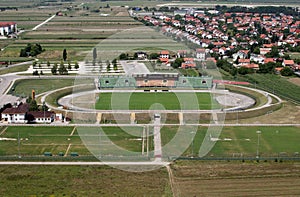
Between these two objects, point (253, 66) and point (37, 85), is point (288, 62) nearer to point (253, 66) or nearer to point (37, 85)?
point (253, 66)

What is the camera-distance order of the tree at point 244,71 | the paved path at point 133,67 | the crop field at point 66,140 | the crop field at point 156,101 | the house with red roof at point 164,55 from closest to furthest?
the crop field at point 66,140, the crop field at point 156,101, the paved path at point 133,67, the tree at point 244,71, the house with red roof at point 164,55

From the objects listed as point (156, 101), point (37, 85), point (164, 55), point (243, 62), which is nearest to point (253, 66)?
point (243, 62)

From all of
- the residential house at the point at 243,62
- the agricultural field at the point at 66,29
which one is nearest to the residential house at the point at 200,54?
the residential house at the point at 243,62

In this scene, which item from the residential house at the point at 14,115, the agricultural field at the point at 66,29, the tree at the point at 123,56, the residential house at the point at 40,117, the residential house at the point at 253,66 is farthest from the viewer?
the agricultural field at the point at 66,29

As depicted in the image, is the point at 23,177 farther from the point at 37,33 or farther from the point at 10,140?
the point at 37,33

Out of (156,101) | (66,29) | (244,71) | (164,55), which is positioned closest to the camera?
(156,101)

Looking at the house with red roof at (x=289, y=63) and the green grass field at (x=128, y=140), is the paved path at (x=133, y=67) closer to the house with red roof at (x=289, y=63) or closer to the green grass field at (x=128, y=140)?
the house with red roof at (x=289, y=63)
